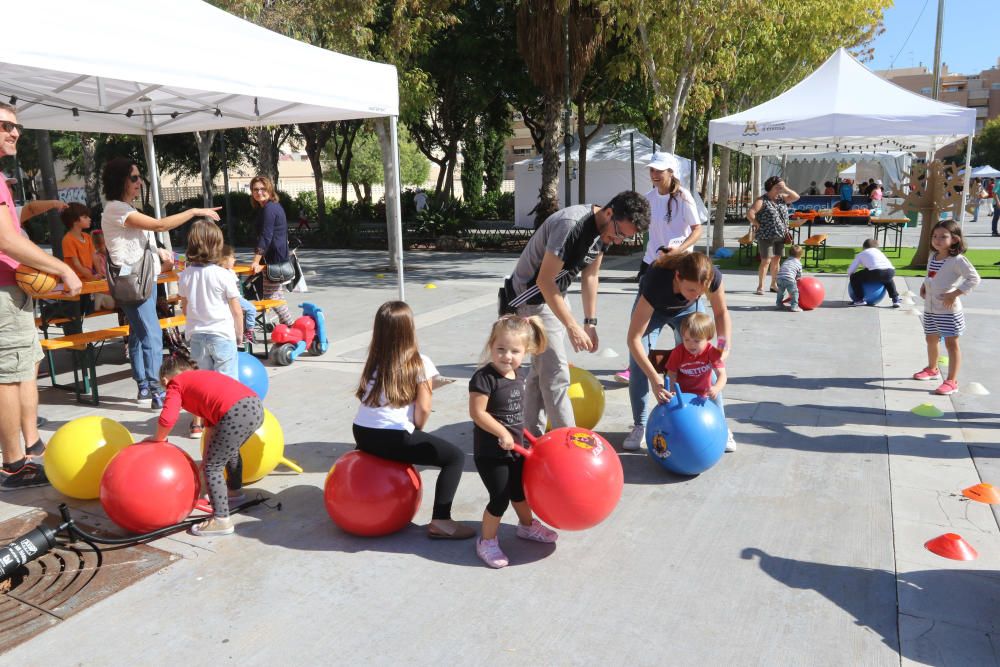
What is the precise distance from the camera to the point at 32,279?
179 inches

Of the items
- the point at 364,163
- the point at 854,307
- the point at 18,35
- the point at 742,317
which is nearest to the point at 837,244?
the point at 854,307

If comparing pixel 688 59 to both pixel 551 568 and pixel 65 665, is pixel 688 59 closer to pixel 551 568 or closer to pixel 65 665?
pixel 551 568

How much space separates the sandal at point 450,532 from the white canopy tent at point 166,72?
3493 mm

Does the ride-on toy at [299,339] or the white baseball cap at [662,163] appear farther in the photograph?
the ride-on toy at [299,339]

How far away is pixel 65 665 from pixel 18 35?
343 centimetres

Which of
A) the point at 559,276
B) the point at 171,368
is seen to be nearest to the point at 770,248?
the point at 559,276

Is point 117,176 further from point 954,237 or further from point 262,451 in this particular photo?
point 954,237

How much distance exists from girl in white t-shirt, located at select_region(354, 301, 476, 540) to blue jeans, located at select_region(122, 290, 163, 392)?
126 inches

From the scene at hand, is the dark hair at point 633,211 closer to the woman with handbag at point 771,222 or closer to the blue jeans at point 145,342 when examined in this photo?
the blue jeans at point 145,342

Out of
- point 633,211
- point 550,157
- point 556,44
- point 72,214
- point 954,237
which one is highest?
point 556,44

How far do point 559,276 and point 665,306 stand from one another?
898mm

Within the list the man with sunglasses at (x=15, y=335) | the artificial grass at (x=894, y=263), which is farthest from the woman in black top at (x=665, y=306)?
the artificial grass at (x=894, y=263)

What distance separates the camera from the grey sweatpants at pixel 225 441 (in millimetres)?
3920

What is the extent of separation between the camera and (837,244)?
70.9 feet
